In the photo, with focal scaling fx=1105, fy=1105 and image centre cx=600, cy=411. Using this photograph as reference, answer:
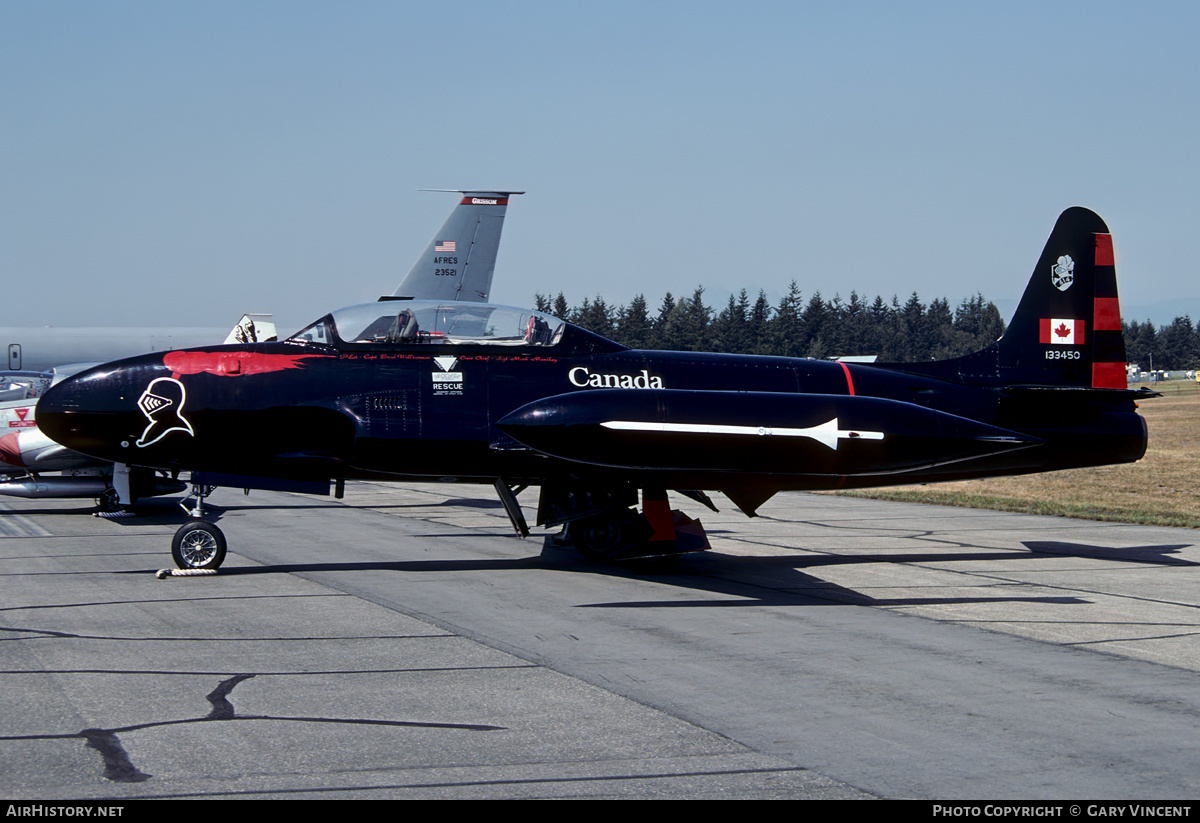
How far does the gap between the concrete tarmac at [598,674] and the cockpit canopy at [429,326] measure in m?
2.77

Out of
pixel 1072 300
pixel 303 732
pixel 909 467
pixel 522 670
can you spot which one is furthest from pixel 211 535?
pixel 1072 300

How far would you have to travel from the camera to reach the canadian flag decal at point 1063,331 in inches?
594

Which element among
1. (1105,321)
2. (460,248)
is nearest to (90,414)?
(1105,321)

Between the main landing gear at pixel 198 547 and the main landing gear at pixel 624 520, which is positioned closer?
the main landing gear at pixel 198 547

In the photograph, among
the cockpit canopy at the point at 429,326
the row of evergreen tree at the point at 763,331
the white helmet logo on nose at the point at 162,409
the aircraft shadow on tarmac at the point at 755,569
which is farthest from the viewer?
the row of evergreen tree at the point at 763,331

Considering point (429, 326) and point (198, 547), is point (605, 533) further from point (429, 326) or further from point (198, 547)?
point (198, 547)

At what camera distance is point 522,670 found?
8117mm

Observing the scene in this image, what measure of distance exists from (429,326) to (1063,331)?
858 cm

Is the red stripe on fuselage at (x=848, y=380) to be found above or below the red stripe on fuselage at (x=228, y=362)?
below

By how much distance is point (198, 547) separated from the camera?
12773mm

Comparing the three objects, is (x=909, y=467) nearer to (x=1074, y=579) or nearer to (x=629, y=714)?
(x=1074, y=579)

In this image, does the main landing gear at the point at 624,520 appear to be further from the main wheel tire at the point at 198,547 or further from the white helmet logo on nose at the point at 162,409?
the white helmet logo on nose at the point at 162,409

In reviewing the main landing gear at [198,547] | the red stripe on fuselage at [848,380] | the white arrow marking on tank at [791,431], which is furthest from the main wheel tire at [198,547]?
the red stripe on fuselage at [848,380]
